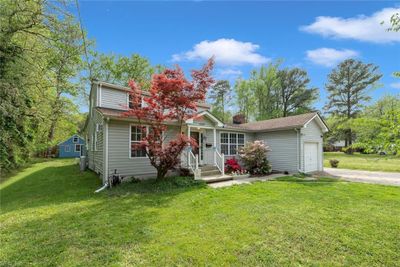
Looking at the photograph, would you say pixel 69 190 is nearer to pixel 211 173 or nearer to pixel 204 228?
pixel 211 173

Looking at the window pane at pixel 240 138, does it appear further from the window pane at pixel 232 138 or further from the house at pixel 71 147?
the house at pixel 71 147

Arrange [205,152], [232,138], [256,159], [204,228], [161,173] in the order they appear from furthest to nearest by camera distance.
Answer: [232,138]
[205,152]
[256,159]
[161,173]
[204,228]

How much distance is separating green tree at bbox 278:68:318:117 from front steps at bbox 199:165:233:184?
29652 mm

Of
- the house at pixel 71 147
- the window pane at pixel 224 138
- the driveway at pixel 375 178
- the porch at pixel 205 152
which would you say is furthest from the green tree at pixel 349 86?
the house at pixel 71 147

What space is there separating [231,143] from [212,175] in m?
3.89

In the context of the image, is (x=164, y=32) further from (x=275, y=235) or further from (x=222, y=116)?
(x=222, y=116)

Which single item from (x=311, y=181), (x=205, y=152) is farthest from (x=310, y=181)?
(x=205, y=152)

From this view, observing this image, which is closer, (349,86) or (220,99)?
(349,86)

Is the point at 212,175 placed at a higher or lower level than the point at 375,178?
higher

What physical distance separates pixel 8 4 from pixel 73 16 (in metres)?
2.52

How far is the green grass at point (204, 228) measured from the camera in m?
3.66

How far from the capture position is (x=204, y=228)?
4801 mm

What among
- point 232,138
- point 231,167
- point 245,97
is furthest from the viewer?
point 245,97

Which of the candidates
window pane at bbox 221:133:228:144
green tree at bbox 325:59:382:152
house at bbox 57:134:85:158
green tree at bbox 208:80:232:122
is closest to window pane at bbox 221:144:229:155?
window pane at bbox 221:133:228:144
